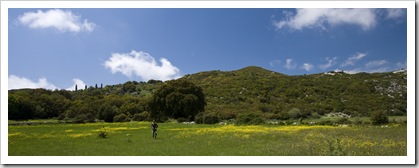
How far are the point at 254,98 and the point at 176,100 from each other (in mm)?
19421

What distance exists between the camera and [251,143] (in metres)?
15.2

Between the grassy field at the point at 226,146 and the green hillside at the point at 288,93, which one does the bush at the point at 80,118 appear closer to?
the green hillside at the point at 288,93

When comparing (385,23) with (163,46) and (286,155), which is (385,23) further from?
(163,46)

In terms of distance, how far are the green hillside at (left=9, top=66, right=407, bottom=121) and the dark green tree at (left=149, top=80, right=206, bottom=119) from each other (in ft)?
3.87

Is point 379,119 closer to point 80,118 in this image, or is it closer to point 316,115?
point 316,115

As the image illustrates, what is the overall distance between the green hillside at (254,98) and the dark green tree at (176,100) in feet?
3.87

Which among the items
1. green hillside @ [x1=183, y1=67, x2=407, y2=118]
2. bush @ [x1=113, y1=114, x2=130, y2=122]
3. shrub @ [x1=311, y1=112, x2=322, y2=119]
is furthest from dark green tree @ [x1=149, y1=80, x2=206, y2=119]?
shrub @ [x1=311, y1=112, x2=322, y2=119]

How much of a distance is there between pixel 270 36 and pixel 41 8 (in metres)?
8.86

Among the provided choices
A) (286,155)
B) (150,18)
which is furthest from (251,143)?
(150,18)

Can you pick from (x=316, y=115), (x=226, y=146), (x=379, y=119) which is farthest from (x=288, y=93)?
(x=226, y=146)

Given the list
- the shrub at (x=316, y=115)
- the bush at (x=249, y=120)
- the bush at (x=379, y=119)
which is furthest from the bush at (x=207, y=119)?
the shrub at (x=316, y=115)

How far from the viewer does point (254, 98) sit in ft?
175

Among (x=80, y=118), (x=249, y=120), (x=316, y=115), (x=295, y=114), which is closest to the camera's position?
(x=249, y=120)

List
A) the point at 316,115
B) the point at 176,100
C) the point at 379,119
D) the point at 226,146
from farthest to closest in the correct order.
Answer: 1. the point at 316,115
2. the point at 176,100
3. the point at 379,119
4. the point at 226,146
